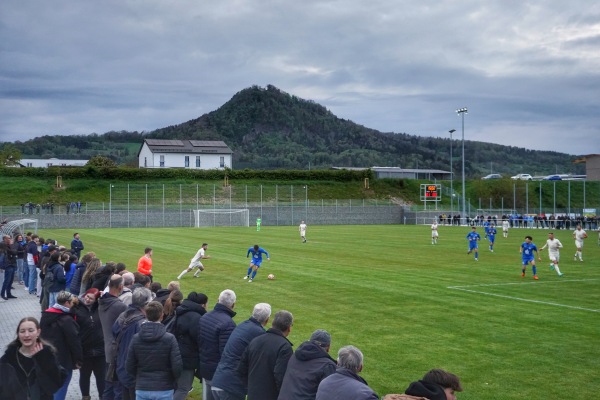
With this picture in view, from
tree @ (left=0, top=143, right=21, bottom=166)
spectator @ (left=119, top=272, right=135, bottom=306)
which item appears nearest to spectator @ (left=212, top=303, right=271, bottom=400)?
spectator @ (left=119, top=272, right=135, bottom=306)

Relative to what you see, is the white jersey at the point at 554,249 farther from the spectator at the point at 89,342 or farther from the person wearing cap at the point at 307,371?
the person wearing cap at the point at 307,371

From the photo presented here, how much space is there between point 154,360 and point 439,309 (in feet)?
41.1

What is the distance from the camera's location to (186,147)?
134125 mm

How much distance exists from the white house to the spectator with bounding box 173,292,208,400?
117m

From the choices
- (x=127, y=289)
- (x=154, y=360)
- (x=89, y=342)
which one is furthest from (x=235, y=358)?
(x=127, y=289)

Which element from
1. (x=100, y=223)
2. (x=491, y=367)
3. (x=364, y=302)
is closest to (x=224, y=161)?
(x=100, y=223)

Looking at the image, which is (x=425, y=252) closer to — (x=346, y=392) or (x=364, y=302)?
(x=364, y=302)

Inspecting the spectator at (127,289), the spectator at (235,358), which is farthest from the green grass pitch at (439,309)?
the spectator at (235,358)

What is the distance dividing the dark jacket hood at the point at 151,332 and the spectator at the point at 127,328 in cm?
88

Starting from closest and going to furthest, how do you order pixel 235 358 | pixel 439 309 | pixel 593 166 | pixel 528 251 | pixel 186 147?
pixel 235 358 < pixel 439 309 < pixel 528 251 < pixel 593 166 < pixel 186 147

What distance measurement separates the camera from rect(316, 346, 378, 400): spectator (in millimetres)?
6004

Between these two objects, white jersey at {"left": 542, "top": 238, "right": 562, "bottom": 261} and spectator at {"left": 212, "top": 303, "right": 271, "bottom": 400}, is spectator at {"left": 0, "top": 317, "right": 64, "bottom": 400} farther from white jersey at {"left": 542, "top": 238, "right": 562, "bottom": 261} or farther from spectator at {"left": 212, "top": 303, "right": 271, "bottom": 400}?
white jersey at {"left": 542, "top": 238, "right": 562, "bottom": 261}

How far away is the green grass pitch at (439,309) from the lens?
1238cm

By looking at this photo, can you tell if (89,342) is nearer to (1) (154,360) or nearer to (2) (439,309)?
(1) (154,360)
